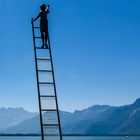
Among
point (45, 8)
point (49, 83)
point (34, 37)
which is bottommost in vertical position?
point (49, 83)

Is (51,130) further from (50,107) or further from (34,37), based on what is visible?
(34,37)

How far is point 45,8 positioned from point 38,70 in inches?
80.9

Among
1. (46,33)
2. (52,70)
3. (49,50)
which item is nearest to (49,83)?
(52,70)

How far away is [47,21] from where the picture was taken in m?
10.8

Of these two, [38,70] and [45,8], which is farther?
[45,8]

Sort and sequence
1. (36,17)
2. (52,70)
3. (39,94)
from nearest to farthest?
(39,94) < (52,70) < (36,17)

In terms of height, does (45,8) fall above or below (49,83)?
above

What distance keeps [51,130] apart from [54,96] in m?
0.94

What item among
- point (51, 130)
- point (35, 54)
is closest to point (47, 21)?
point (35, 54)

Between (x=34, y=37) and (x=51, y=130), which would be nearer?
(x=51, y=130)

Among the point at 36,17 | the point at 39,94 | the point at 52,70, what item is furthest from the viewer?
the point at 36,17

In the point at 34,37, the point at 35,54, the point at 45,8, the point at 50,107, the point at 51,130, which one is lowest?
the point at 51,130

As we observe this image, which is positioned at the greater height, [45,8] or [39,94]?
[45,8]

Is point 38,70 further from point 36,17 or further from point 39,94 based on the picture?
point 36,17
